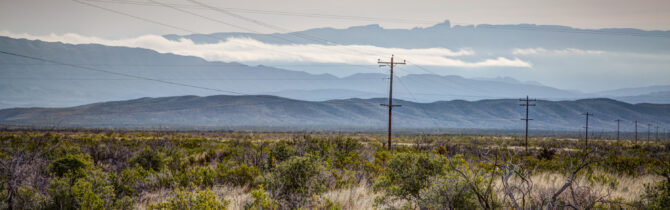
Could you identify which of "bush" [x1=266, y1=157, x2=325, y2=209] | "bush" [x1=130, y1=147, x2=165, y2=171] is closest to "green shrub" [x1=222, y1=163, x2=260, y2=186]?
"bush" [x1=266, y1=157, x2=325, y2=209]

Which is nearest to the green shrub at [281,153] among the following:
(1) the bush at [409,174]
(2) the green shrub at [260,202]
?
(1) the bush at [409,174]

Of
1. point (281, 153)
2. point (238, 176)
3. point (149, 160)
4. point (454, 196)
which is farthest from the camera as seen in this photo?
point (149, 160)

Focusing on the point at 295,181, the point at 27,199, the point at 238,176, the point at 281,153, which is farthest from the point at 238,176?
the point at 27,199

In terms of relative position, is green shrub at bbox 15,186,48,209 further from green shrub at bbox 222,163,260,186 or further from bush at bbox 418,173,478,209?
bush at bbox 418,173,478,209

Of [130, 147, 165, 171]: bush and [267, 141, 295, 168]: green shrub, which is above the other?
[267, 141, 295, 168]: green shrub

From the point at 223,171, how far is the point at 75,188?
6414mm

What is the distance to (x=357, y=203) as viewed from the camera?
10195 mm

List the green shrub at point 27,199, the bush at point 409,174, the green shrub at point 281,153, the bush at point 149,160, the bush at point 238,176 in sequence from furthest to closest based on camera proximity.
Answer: the bush at point 149,160
the green shrub at point 281,153
the bush at point 238,176
the bush at point 409,174
the green shrub at point 27,199

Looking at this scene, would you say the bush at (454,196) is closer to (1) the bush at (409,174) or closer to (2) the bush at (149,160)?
(1) the bush at (409,174)

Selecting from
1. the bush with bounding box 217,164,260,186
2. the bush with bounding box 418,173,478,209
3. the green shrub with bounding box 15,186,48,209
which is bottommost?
the bush with bounding box 217,164,260,186

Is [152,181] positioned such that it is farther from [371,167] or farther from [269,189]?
[371,167]

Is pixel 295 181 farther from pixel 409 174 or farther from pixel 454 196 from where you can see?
pixel 454 196

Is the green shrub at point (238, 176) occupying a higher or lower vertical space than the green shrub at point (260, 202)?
lower

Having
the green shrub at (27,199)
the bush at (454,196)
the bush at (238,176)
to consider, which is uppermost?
the bush at (454,196)
